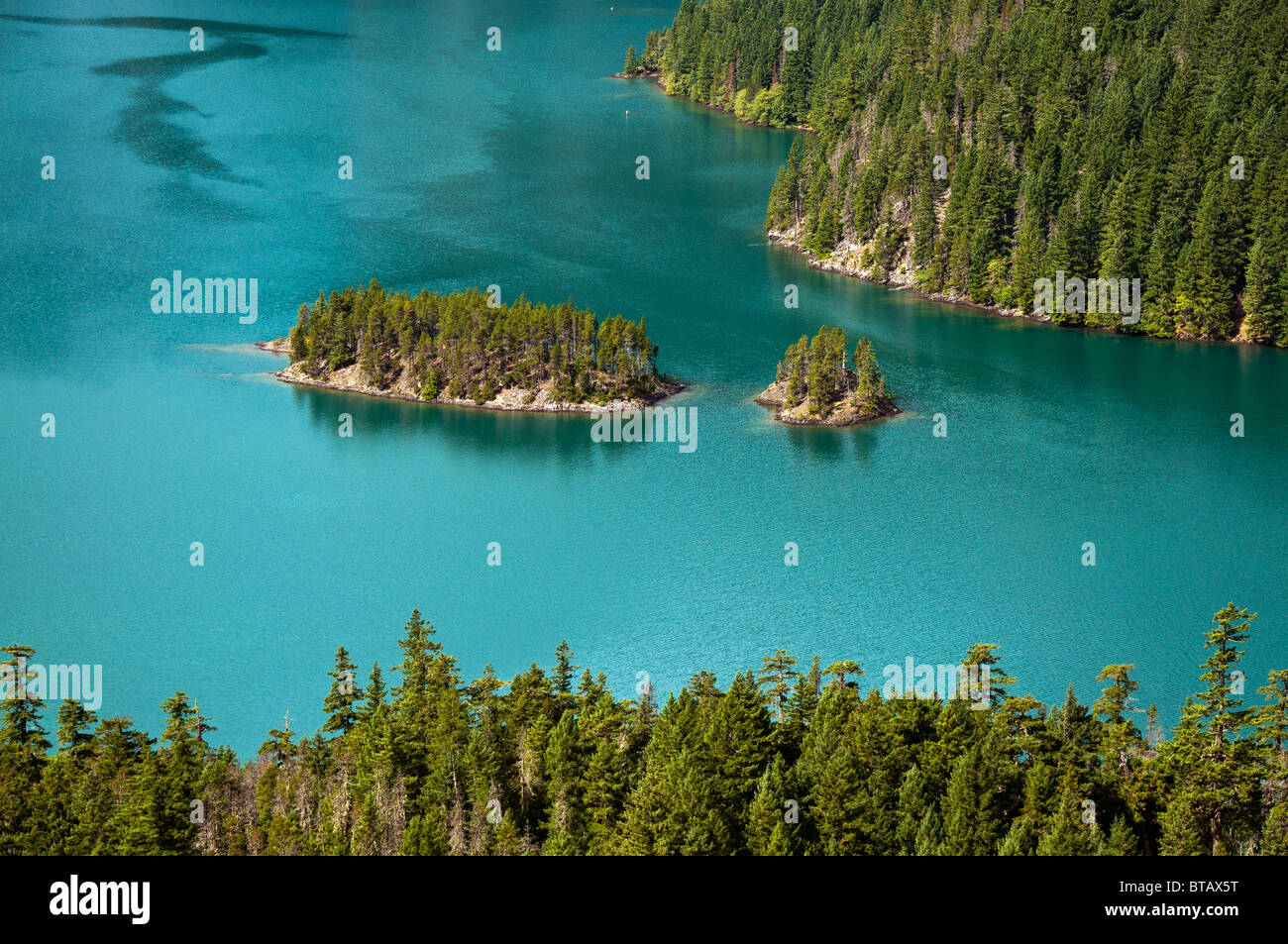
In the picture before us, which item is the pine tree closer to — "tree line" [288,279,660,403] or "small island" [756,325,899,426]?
"tree line" [288,279,660,403]

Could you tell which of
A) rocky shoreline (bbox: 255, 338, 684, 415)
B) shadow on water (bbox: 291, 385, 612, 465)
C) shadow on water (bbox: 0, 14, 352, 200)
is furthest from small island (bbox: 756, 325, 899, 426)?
shadow on water (bbox: 0, 14, 352, 200)

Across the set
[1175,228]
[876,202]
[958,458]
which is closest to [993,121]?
[876,202]

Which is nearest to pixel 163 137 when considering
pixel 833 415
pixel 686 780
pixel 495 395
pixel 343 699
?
pixel 495 395

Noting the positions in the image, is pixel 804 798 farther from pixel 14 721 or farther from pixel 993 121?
pixel 993 121

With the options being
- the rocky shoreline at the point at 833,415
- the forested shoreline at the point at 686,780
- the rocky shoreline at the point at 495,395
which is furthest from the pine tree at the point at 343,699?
the rocky shoreline at the point at 833,415

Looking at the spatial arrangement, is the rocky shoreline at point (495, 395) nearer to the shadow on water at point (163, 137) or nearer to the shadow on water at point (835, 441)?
the shadow on water at point (835, 441)

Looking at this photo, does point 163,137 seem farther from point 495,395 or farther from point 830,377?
point 830,377
